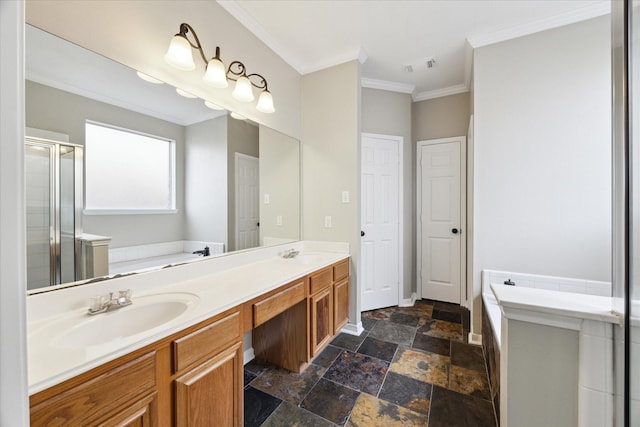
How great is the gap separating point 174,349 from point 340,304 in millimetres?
1561

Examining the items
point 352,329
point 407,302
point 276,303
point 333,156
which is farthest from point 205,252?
point 407,302

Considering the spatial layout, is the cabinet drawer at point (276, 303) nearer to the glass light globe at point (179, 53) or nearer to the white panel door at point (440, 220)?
the glass light globe at point (179, 53)

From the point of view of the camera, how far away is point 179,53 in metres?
1.37

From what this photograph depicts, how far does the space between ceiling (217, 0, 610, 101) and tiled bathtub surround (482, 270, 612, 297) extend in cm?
201

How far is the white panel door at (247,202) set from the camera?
1.94 metres

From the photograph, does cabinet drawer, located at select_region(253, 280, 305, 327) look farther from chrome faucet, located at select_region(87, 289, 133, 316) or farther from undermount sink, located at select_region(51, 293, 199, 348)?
chrome faucet, located at select_region(87, 289, 133, 316)

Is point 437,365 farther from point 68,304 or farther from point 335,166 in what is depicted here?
point 68,304

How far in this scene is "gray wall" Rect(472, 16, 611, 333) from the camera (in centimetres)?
192

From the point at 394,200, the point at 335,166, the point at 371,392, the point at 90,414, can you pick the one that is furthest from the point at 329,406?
the point at 394,200

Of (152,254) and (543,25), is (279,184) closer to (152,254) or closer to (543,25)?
(152,254)

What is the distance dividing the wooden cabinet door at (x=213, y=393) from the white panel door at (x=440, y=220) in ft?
9.20

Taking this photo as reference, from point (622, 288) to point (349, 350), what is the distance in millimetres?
1817

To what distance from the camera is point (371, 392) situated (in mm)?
1666

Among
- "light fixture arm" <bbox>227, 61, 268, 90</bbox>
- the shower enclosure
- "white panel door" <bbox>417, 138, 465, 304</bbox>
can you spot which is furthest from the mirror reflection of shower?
"white panel door" <bbox>417, 138, 465, 304</bbox>
